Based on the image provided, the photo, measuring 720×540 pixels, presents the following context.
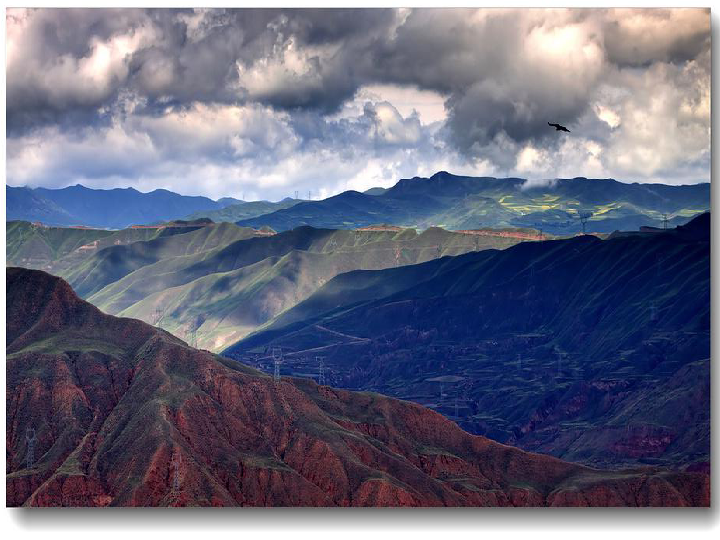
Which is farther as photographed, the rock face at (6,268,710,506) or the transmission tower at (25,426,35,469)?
the transmission tower at (25,426,35,469)

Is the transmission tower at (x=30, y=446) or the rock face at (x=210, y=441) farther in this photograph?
the transmission tower at (x=30, y=446)

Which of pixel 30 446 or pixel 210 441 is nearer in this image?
pixel 30 446

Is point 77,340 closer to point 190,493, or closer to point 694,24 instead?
point 190,493

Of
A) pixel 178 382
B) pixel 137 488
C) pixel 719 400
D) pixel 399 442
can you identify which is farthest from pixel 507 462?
pixel 719 400
